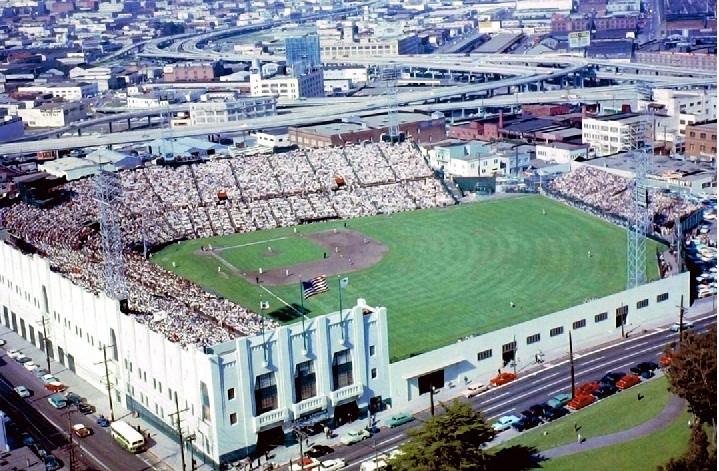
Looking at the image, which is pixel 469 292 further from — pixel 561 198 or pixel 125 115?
pixel 125 115

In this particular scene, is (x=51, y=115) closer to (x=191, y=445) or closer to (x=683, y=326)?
(x=683, y=326)

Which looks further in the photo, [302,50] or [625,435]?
[302,50]

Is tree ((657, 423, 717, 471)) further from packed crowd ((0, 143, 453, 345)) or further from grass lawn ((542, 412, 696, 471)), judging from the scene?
packed crowd ((0, 143, 453, 345))

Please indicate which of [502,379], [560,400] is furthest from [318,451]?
[560,400]

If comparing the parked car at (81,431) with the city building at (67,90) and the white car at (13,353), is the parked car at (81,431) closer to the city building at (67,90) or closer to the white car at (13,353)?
the white car at (13,353)

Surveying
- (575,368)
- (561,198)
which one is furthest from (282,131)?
(575,368)

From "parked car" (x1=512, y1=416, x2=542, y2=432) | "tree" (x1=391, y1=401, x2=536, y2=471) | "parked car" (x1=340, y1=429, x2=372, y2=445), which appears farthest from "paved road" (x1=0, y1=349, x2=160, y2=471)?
"parked car" (x1=512, y1=416, x2=542, y2=432)
